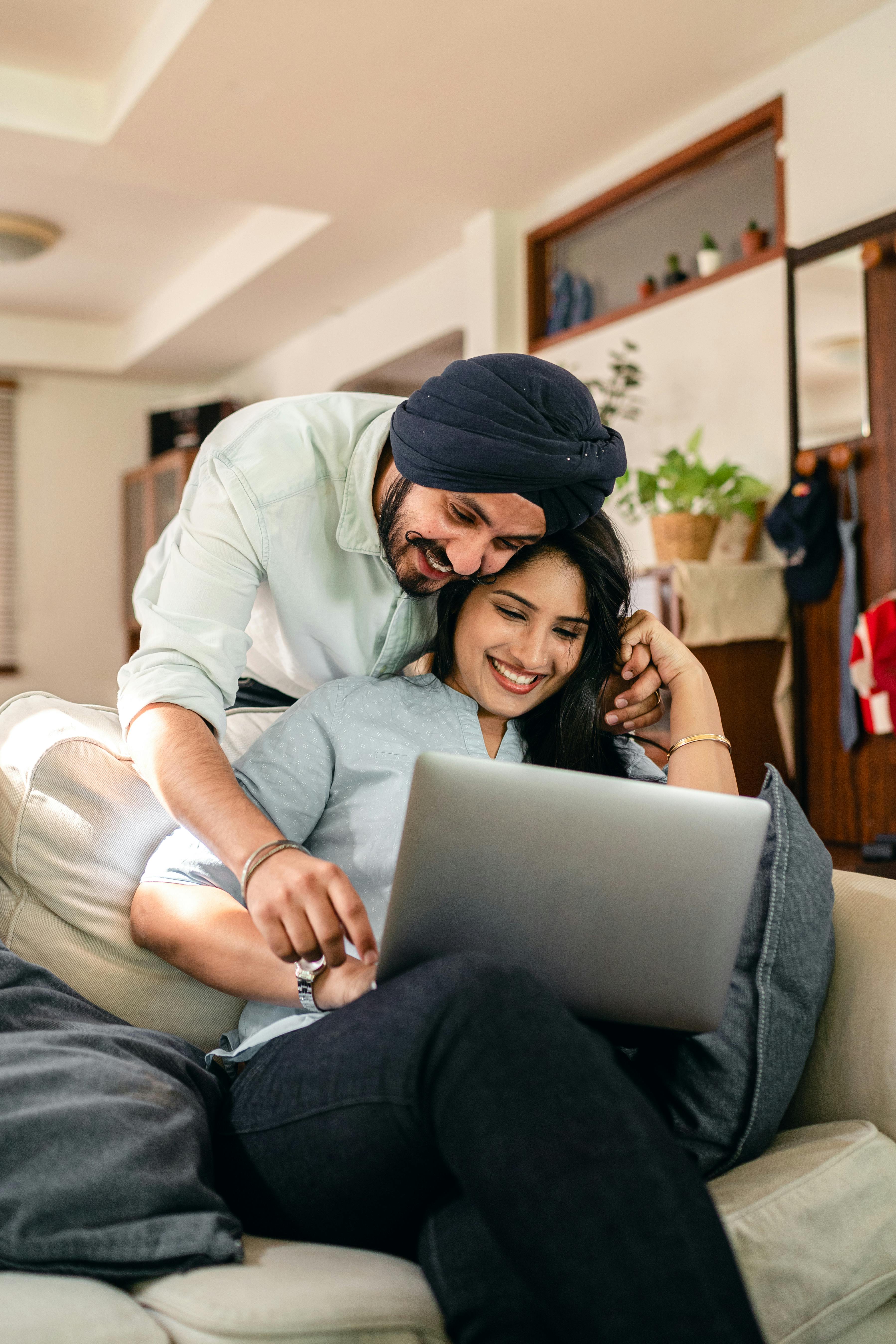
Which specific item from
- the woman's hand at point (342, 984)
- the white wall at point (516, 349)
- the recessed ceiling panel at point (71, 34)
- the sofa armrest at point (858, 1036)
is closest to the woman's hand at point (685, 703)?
the sofa armrest at point (858, 1036)

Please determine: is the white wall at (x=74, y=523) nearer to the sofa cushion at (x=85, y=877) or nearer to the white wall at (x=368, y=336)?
the white wall at (x=368, y=336)

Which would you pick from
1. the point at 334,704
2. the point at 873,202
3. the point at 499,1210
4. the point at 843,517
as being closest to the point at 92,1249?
the point at 499,1210

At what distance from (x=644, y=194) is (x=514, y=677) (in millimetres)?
3259

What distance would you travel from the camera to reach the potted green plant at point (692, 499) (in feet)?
11.1

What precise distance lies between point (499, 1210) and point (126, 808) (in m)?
0.80

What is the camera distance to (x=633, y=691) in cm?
160

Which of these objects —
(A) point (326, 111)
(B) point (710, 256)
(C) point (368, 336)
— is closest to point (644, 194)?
(B) point (710, 256)

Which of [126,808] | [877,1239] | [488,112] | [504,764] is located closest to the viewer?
[504,764]

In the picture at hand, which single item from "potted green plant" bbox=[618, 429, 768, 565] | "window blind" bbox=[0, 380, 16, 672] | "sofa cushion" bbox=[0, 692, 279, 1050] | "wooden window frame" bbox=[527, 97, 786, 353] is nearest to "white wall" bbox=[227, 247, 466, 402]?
"wooden window frame" bbox=[527, 97, 786, 353]

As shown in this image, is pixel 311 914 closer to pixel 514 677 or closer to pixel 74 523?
pixel 514 677

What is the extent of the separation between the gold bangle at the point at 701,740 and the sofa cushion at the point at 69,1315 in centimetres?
95

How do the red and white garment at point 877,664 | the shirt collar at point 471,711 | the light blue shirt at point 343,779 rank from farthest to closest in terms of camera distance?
1. the red and white garment at point 877,664
2. the shirt collar at point 471,711
3. the light blue shirt at point 343,779

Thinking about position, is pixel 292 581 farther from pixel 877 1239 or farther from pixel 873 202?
pixel 873 202

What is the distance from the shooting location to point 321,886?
1.02 m
